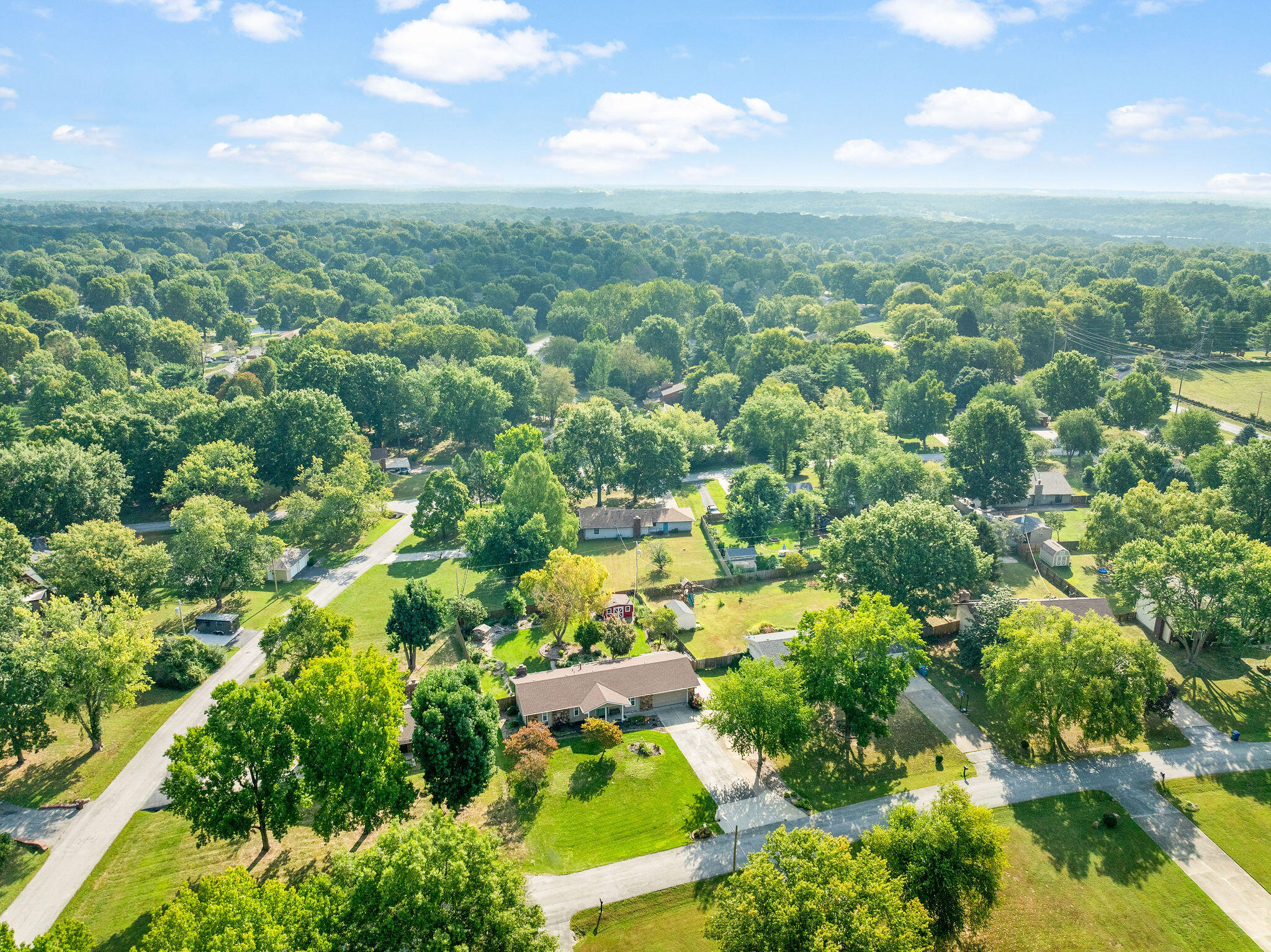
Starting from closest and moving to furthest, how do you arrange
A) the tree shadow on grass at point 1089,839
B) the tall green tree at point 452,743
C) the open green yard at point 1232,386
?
the tree shadow on grass at point 1089,839, the tall green tree at point 452,743, the open green yard at point 1232,386

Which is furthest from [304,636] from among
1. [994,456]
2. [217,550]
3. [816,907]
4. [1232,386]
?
[1232,386]

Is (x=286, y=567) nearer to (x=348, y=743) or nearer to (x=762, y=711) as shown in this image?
(x=348, y=743)

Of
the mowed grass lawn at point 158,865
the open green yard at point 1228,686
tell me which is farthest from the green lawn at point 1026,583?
the mowed grass lawn at point 158,865

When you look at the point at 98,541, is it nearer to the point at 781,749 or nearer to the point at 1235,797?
the point at 781,749

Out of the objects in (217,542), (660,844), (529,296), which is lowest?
(660,844)

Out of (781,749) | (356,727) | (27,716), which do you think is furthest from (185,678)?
(781,749)

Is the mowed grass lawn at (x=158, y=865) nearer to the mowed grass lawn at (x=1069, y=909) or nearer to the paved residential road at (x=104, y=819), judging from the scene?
the paved residential road at (x=104, y=819)
